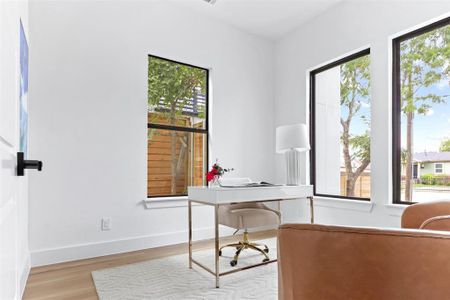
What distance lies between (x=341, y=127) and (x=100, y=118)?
2.75 metres

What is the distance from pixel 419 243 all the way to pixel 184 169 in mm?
2979

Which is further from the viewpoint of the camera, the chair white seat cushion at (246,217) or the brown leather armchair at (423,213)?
the chair white seat cushion at (246,217)

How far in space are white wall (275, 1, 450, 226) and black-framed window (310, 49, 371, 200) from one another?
151mm

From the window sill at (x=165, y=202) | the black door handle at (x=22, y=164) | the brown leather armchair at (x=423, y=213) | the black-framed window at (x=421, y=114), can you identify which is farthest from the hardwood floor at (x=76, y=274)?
the black-framed window at (x=421, y=114)

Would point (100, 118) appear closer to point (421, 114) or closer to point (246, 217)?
point (246, 217)

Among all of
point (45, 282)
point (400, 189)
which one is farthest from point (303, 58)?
point (45, 282)

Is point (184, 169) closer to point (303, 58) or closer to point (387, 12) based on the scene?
point (303, 58)

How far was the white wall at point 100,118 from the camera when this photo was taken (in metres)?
2.71

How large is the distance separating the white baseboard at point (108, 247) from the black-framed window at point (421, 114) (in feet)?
7.49

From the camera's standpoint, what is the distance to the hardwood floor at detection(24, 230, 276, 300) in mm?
2086

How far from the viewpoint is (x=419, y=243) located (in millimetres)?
863

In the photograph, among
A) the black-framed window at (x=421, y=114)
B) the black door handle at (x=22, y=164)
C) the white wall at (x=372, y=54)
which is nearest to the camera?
the black door handle at (x=22, y=164)

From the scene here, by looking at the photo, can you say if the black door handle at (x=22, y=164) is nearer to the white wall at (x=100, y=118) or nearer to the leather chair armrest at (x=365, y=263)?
the leather chair armrest at (x=365, y=263)

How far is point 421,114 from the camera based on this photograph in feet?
9.20
